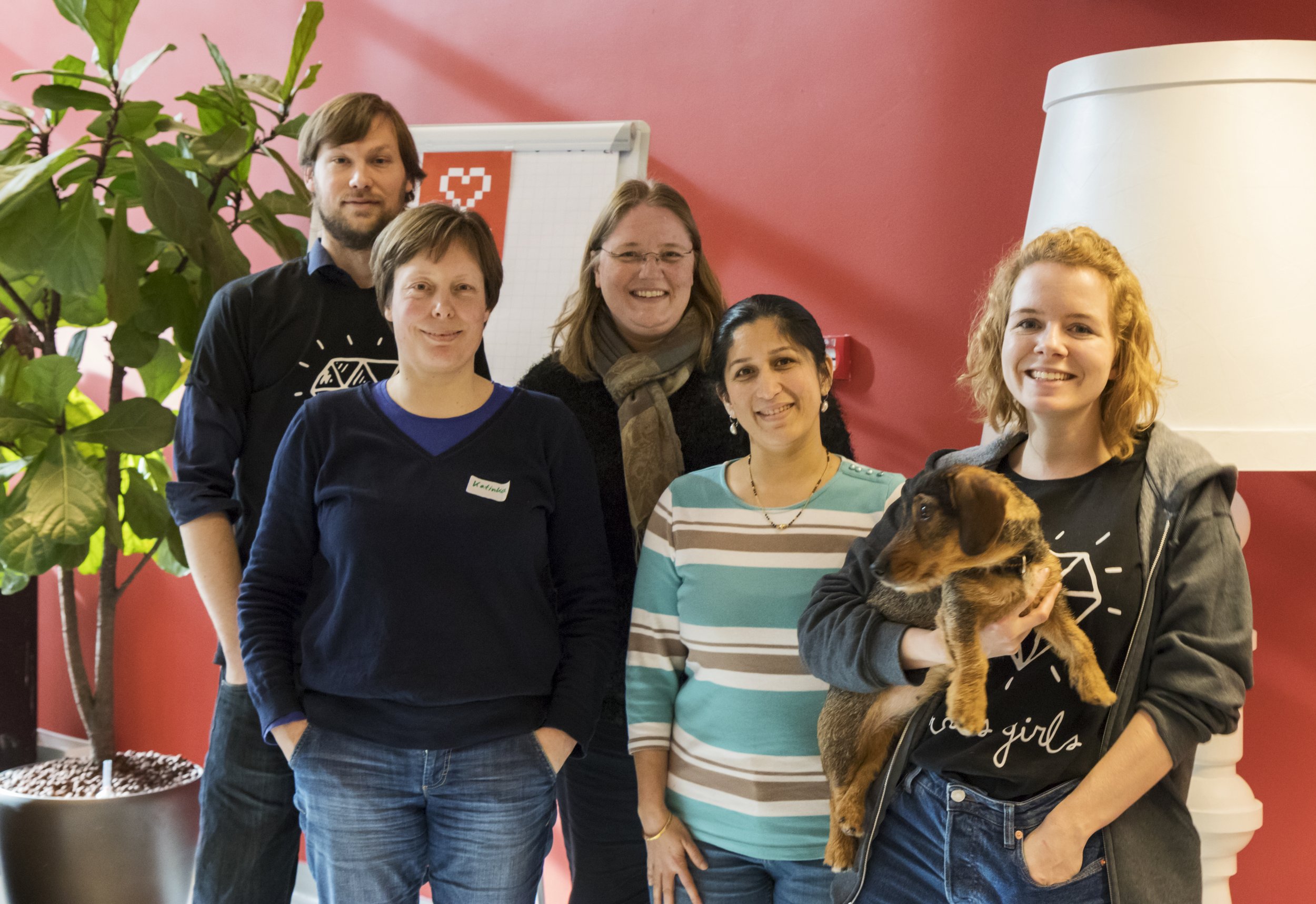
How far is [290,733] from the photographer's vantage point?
149cm

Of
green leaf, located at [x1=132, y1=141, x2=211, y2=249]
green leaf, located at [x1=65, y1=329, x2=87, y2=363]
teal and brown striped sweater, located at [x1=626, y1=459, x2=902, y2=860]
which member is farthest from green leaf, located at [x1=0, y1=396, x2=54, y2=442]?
teal and brown striped sweater, located at [x1=626, y1=459, x2=902, y2=860]

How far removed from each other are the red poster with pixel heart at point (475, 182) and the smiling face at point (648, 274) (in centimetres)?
82

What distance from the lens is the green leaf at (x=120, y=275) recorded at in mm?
2336

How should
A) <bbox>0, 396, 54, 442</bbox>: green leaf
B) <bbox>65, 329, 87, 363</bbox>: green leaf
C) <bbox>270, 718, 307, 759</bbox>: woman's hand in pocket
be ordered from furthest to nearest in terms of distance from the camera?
<bbox>65, 329, 87, 363</bbox>: green leaf
<bbox>0, 396, 54, 442</bbox>: green leaf
<bbox>270, 718, 307, 759</bbox>: woman's hand in pocket

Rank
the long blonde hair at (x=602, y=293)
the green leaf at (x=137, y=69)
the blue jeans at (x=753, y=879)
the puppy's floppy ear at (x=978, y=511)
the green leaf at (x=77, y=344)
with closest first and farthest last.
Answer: the puppy's floppy ear at (x=978, y=511), the blue jeans at (x=753, y=879), the long blonde hair at (x=602, y=293), the green leaf at (x=137, y=69), the green leaf at (x=77, y=344)

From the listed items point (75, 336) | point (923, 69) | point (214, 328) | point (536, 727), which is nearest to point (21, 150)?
point (75, 336)

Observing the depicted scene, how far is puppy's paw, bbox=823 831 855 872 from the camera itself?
4.20ft

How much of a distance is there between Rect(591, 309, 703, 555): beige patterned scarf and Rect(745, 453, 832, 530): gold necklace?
0.25 m

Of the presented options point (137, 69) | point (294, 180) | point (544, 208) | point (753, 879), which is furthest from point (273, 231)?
point (753, 879)

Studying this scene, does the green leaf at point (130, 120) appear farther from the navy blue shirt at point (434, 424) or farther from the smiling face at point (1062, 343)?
the smiling face at point (1062, 343)

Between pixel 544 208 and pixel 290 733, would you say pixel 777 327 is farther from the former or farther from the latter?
pixel 544 208

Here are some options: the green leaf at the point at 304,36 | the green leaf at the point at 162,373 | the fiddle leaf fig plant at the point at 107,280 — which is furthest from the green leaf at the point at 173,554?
the green leaf at the point at 304,36

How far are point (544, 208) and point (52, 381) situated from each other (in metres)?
1.28

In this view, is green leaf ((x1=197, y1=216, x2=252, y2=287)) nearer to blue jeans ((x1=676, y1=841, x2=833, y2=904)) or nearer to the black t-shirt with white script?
blue jeans ((x1=676, y1=841, x2=833, y2=904))
